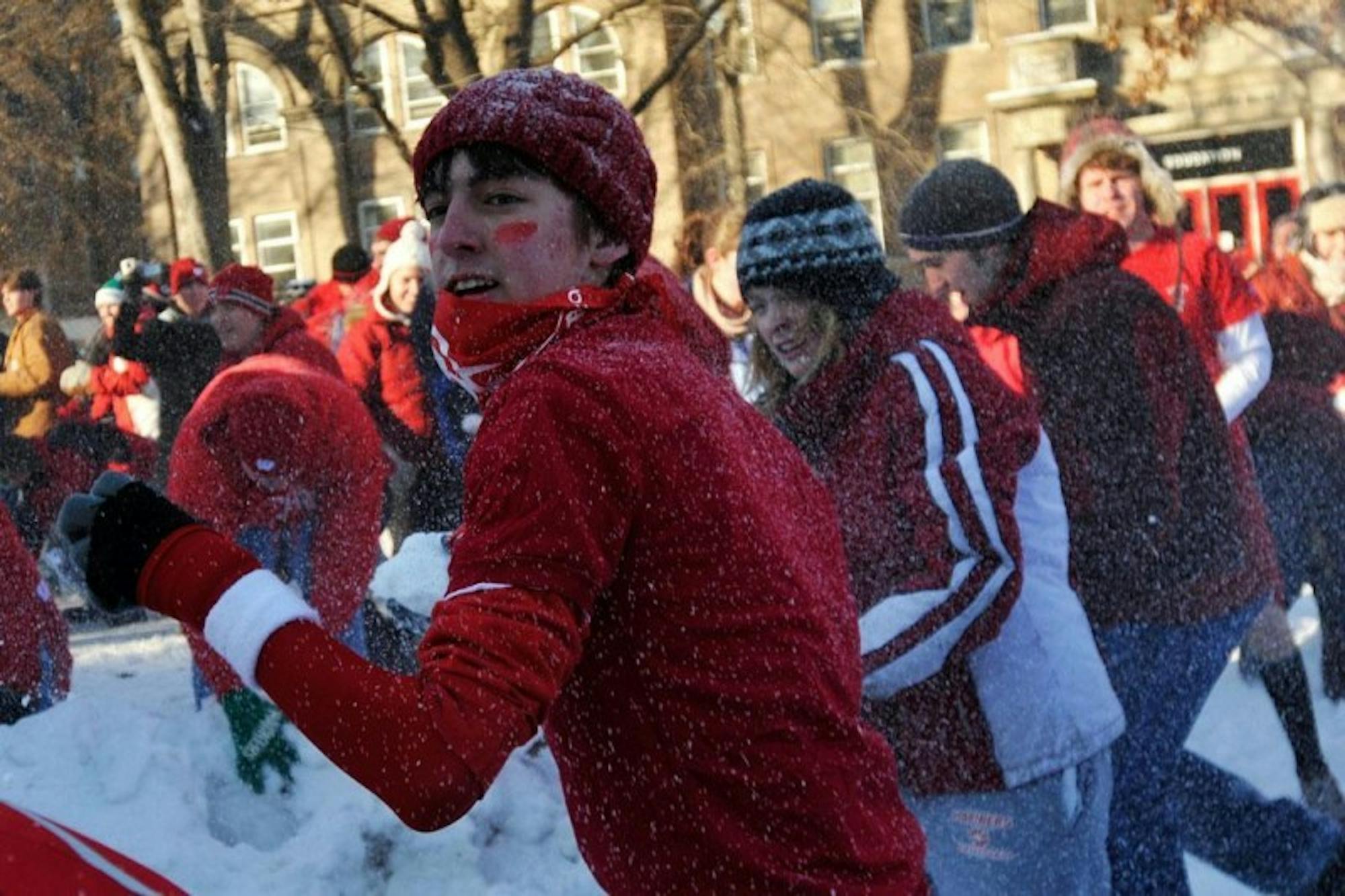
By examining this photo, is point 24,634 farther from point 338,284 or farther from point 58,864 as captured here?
point 338,284

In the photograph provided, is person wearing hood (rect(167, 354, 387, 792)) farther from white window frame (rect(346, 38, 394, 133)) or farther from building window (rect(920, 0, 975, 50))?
building window (rect(920, 0, 975, 50))

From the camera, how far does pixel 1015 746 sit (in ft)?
11.3

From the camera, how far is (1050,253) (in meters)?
4.59

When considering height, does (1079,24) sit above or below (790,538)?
below

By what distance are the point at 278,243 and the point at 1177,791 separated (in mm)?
34494

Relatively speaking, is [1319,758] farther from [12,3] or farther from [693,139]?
[693,139]

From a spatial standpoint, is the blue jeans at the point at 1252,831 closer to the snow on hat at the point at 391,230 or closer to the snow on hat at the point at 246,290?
the snow on hat at the point at 246,290

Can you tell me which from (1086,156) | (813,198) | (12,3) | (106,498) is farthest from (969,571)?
(12,3)

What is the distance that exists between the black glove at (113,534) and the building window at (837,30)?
30.3 m

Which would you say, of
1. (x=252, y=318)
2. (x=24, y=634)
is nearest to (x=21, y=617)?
(x=24, y=634)

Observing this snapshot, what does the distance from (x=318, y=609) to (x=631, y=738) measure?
463 cm

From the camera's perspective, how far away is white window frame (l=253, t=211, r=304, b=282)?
3706cm

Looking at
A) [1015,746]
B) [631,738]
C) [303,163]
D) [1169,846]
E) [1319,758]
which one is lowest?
[303,163]

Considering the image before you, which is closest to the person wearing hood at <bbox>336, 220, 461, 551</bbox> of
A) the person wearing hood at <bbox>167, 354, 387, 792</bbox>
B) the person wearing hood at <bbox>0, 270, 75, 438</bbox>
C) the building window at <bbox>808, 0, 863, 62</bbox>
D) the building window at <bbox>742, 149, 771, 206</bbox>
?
the person wearing hood at <bbox>167, 354, 387, 792</bbox>
